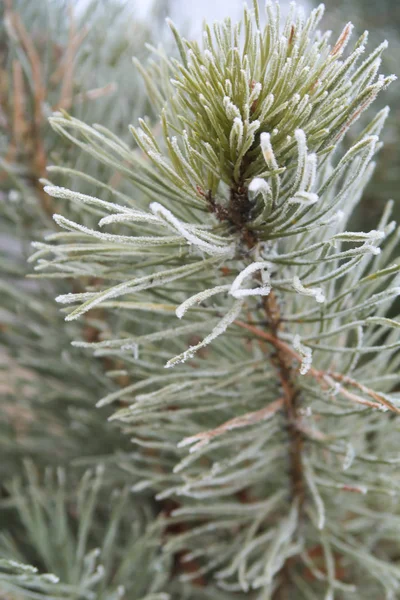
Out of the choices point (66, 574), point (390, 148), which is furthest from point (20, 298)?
point (390, 148)

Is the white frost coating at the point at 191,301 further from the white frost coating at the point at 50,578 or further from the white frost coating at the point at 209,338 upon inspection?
the white frost coating at the point at 50,578

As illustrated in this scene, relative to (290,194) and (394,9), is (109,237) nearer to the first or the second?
(290,194)

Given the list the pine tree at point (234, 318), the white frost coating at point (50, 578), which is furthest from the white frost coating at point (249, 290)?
the white frost coating at point (50, 578)

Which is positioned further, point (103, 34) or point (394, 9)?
point (394, 9)

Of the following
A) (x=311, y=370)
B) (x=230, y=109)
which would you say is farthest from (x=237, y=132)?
(x=311, y=370)

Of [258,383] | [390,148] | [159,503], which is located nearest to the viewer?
[258,383]

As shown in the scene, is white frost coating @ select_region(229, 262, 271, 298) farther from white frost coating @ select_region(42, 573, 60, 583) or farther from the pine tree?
white frost coating @ select_region(42, 573, 60, 583)

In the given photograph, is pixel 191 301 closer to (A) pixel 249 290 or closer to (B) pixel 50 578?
(A) pixel 249 290
